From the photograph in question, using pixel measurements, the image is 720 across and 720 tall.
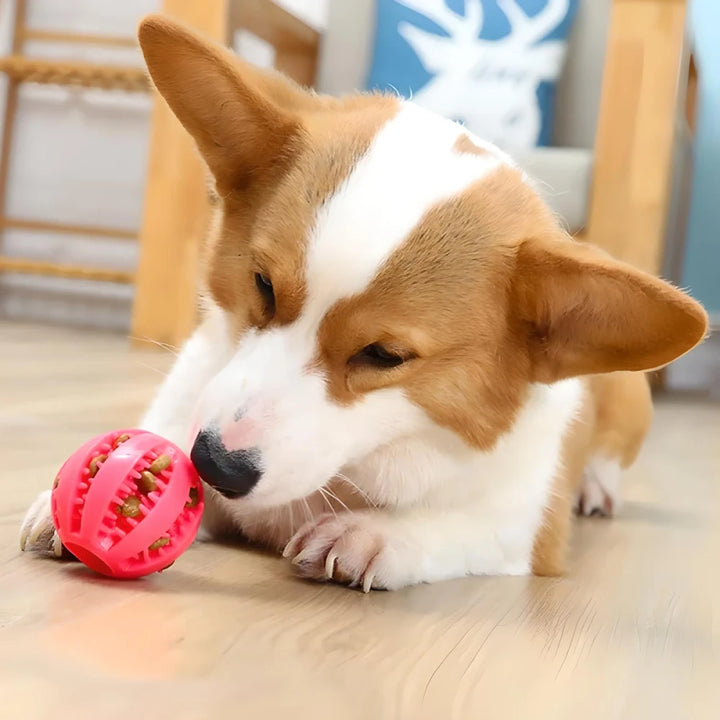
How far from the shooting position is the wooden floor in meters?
0.64

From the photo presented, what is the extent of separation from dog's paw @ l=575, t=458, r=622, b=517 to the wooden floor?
25 centimetres

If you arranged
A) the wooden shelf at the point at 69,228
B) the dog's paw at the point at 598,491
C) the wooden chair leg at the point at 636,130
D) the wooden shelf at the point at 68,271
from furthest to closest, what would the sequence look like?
the wooden shelf at the point at 69,228, the wooden shelf at the point at 68,271, the wooden chair leg at the point at 636,130, the dog's paw at the point at 598,491

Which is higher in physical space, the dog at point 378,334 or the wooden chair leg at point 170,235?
the dog at point 378,334

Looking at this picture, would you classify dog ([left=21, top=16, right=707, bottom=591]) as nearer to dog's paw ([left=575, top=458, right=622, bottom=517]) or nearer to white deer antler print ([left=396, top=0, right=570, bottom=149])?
dog's paw ([left=575, top=458, right=622, bottom=517])

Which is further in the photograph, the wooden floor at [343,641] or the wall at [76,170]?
the wall at [76,170]

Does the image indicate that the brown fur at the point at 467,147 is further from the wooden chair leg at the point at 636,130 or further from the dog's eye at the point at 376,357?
the wooden chair leg at the point at 636,130

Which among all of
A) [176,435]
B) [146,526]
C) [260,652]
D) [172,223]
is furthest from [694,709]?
[172,223]

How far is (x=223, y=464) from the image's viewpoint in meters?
0.85

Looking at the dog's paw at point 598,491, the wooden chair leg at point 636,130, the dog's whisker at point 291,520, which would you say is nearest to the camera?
the dog's whisker at point 291,520

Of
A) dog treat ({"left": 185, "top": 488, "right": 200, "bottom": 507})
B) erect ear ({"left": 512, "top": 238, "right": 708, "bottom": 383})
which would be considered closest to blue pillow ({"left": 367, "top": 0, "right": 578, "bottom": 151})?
erect ear ({"left": 512, "top": 238, "right": 708, "bottom": 383})

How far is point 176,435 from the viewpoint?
1.10 m

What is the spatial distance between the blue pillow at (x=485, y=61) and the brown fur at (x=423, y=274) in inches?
75.4

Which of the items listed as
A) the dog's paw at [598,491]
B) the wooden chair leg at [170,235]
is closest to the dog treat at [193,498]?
the dog's paw at [598,491]

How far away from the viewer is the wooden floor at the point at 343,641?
2.10 feet
